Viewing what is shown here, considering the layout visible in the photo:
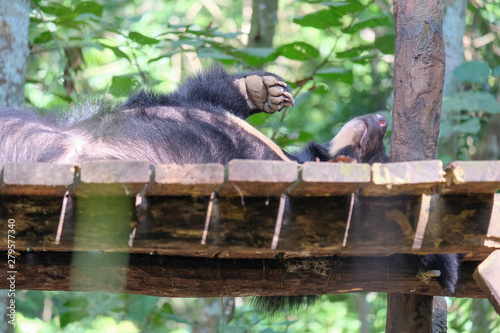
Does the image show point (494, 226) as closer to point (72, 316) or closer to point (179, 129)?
point (179, 129)

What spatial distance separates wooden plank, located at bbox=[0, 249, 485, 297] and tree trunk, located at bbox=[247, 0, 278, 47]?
3.31 meters

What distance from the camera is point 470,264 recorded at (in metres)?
2.78

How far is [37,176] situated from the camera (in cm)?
166

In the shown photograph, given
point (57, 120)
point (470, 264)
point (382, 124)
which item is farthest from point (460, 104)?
point (57, 120)

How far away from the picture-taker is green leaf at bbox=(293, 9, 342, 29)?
170 inches

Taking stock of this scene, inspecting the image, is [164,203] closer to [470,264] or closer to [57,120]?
[57,120]

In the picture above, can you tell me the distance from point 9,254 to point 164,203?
0.86 meters

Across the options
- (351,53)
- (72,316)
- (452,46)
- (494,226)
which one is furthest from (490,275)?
(72,316)

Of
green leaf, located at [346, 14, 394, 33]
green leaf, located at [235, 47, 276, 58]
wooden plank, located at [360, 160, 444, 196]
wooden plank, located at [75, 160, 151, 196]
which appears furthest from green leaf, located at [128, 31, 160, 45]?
wooden plank, located at [360, 160, 444, 196]

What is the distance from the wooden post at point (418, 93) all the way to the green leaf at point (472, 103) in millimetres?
1128

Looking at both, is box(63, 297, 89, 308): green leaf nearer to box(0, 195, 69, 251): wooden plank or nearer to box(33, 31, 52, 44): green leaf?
box(33, 31, 52, 44): green leaf

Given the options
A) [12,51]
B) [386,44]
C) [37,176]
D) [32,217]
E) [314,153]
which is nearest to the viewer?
[37,176]

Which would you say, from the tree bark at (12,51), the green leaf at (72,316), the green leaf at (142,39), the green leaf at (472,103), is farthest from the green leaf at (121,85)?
the green leaf at (472,103)

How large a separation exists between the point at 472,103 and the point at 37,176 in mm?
3028
